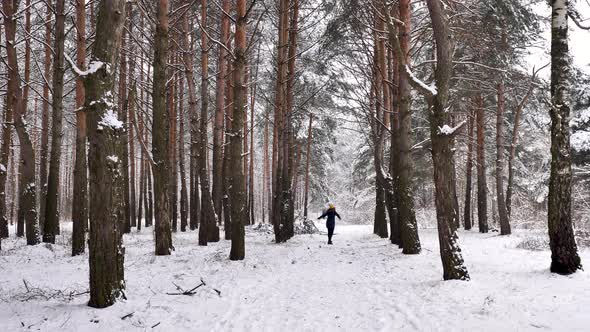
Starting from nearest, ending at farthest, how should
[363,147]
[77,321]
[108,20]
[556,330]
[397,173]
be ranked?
[556,330]
[77,321]
[108,20]
[397,173]
[363,147]

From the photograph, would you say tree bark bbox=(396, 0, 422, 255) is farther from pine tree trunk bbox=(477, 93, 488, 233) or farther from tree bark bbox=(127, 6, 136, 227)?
pine tree trunk bbox=(477, 93, 488, 233)

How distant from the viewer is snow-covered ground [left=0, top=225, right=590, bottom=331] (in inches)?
175

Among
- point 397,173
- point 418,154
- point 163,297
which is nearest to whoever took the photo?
point 163,297

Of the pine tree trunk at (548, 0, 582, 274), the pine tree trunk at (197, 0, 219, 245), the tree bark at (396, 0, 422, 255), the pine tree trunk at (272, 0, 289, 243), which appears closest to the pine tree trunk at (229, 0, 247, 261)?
the pine tree trunk at (197, 0, 219, 245)

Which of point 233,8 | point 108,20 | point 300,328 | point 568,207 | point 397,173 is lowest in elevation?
point 300,328

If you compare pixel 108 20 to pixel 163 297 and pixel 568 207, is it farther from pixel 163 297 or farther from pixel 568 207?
pixel 568 207

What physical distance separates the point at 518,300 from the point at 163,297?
4869 millimetres

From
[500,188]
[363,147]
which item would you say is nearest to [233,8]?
[500,188]

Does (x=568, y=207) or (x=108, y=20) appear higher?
(x=108, y=20)

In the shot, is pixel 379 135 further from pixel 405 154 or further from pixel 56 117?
pixel 56 117

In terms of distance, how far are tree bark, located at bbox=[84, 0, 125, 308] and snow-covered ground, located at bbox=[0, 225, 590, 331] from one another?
0.41 metres

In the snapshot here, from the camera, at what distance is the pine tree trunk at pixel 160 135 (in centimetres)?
946

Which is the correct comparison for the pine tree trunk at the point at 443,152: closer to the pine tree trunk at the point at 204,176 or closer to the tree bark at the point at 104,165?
the tree bark at the point at 104,165

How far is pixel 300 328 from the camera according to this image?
15.2 ft
